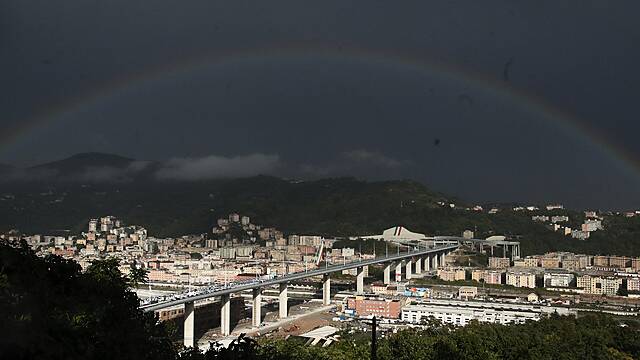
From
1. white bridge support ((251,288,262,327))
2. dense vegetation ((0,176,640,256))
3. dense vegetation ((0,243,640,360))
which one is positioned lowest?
white bridge support ((251,288,262,327))

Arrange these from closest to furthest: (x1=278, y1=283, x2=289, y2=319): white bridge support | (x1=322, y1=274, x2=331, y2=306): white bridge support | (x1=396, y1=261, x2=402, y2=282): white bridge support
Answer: (x1=278, y1=283, x2=289, y2=319): white bridge support → (x1=322, y1=274, x2=331, y2=306): white bridge support → (x1=396, y1=261, x2=402, y2=282): white bridge support

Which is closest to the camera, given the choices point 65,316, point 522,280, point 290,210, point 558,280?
point 65,316

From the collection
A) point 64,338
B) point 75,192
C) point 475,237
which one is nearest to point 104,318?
point 64,338

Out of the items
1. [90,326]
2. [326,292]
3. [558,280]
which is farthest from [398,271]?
[90,326]

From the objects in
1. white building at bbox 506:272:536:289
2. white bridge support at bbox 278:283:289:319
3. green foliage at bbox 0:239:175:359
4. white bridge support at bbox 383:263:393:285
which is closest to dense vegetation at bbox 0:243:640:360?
green foliage at bbox 0:239:175:359

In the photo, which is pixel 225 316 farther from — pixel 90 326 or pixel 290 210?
pixel 290 210

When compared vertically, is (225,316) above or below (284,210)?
below

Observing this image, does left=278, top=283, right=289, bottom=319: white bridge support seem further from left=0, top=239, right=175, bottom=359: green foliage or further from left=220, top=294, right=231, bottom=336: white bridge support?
left=0, top=239, right=175, bottom=359: green foliage

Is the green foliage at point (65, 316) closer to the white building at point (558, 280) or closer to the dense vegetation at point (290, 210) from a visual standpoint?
the white building at point (558, 280)

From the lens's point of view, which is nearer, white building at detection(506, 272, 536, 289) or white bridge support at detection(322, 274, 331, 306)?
white bridge support at detection(322, 274, 331, 306)
